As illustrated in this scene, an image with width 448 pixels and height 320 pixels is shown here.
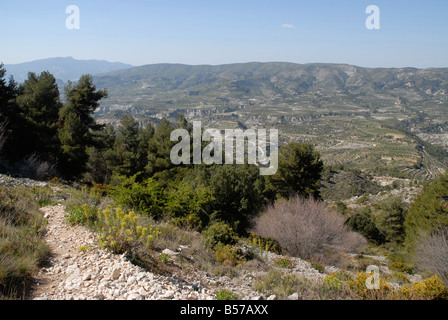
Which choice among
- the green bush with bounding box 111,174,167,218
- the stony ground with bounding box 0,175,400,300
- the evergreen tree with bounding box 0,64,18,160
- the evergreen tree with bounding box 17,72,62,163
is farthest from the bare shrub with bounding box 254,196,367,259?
the evergreen tree with bounding box 0,64,18,160

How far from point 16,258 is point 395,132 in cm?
14093

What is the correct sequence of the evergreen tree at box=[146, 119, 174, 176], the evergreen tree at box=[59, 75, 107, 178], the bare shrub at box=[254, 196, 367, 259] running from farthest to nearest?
the evergreen tree at box=[146, 119, 174, 176], the evergreen tree at box=[59, 75, 107, 178], the bare shrub at box=[254, 196, 367, 259]

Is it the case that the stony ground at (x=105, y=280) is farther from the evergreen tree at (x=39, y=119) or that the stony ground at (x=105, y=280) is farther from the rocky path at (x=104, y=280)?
the evergreen tree at (x=39, y=119)

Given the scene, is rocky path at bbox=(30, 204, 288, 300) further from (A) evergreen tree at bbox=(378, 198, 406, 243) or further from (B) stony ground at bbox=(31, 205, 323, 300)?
(A) evergreen tree at bbox=(378, 198, 406, 243)

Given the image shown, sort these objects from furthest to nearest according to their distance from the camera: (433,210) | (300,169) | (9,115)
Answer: (300,169)
(9,115)
(433,210)

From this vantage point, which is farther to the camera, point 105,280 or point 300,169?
point 300,169

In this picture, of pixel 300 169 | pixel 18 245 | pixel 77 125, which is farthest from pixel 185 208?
pixel 77 125

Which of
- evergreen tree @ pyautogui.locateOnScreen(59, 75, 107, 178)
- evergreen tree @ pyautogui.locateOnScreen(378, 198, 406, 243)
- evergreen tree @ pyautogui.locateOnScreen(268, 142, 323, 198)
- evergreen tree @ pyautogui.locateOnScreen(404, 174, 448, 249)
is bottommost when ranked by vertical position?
evergreen tree @ pyautogui.locateOnScreen(378, 198, 406, 243)

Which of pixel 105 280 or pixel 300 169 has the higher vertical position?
pixel 105 280

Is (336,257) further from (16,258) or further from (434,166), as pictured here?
(434,166)

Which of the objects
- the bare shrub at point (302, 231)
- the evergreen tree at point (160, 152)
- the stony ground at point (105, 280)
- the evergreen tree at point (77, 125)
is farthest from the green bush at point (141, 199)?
the evergreen tree at point (160, 152)

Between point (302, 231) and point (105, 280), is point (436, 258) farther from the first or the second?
point (105, 280)
